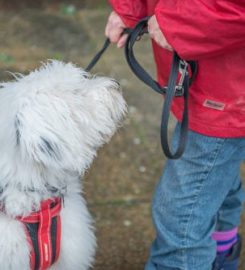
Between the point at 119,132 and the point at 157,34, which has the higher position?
the point at 157,34

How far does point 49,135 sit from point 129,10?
73 centimetres

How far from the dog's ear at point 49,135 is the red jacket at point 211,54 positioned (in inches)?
18.4

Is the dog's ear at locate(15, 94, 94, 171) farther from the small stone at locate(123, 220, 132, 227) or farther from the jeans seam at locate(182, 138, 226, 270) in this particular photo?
the small stone at locate(123, 220, 132, 227)

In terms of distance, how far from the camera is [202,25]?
2090 mm

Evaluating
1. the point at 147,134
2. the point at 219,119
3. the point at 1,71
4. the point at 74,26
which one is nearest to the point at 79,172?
the point at 219,119

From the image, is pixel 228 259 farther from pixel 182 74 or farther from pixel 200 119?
pixel 182 74

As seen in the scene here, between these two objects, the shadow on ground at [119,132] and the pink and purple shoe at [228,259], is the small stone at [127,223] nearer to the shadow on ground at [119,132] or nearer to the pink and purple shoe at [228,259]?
the shadow on ground at [119,132]

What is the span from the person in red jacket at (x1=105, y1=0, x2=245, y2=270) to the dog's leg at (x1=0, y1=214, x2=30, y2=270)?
0.61 metres

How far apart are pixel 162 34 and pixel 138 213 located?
1590 mm

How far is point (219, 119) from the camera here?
7.72ft

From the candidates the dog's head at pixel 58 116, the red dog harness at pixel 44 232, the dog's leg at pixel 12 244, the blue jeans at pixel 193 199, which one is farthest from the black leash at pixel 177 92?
the dog's leg at pixel 12 244

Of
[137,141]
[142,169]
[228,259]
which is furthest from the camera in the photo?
[137,141]

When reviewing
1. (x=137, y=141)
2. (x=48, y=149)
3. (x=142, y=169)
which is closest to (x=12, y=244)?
(x=48, y=149)

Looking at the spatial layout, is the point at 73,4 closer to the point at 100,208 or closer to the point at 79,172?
the point at 100,208
